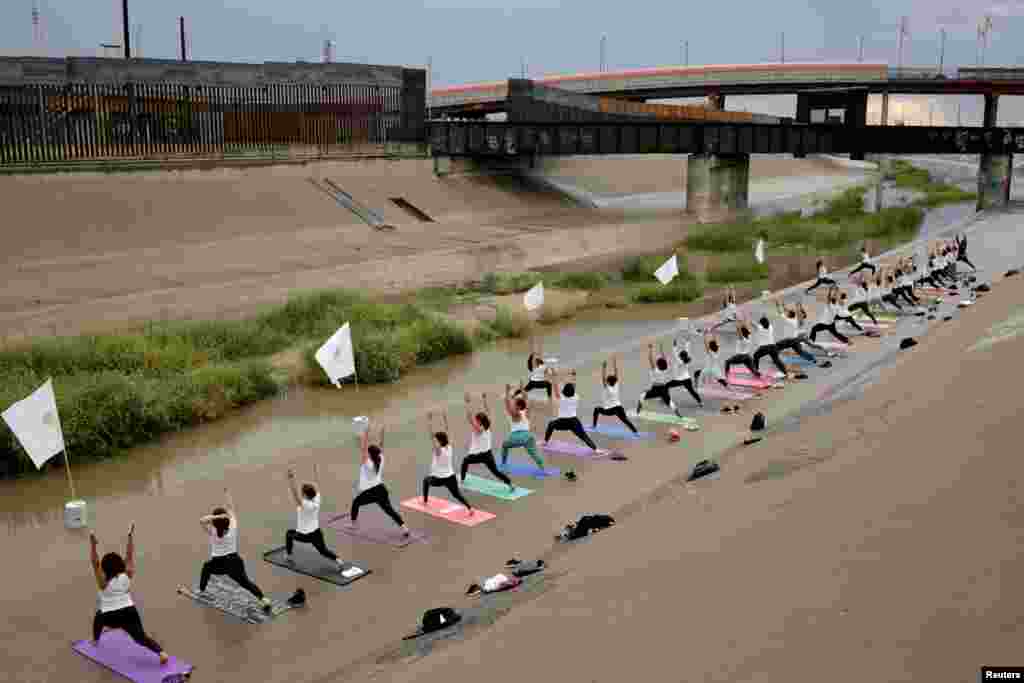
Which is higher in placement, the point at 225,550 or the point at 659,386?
the point at 225,550

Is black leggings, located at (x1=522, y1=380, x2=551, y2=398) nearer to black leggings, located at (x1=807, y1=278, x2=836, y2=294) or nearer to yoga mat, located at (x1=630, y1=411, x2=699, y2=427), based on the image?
yoga mat, located at (x1=630, y1=411, x2=699, y2=427)

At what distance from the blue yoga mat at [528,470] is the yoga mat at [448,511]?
62.3 inches

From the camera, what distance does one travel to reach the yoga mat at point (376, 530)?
1335cm

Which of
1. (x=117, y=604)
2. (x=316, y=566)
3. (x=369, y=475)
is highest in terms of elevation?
(x=369, y=475)

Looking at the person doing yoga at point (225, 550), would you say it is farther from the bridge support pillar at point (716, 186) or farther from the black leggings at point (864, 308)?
the bridge support pillar at point (716, 186)

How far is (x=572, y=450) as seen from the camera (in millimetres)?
17297

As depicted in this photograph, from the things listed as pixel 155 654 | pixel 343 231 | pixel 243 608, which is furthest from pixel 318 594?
pixel 343 231

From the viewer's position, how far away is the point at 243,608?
11.3 m

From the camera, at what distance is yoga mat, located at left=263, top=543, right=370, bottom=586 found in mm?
12195

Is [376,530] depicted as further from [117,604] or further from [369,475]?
[117,604]

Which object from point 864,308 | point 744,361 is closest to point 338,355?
point 744,361

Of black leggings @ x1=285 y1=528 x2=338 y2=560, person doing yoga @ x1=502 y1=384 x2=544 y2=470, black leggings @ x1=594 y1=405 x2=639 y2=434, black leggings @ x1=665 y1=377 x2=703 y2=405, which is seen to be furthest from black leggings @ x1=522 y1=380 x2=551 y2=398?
black leggings @ x1=285 y1=528 x2=338 y2=560

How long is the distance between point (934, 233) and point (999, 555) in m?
50.0

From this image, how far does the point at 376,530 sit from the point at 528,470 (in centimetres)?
324
